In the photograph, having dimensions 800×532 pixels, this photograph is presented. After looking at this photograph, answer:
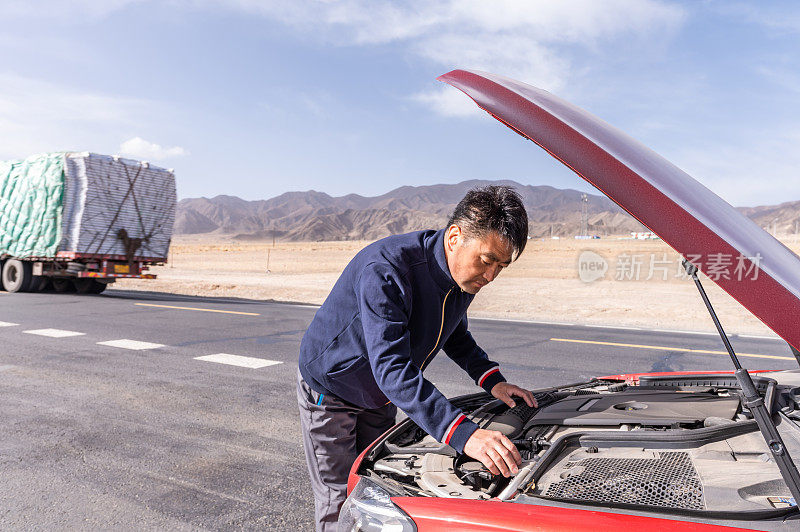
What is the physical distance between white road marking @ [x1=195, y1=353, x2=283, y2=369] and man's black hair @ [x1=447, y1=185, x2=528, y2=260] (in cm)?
579

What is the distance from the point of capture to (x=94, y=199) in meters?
16.0

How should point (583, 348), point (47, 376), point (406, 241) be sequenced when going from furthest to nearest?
point (583, 348) < point (47, 376) < point (406, 241)

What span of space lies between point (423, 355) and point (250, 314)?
11.0 metres

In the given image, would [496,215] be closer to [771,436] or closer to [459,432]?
[459,432]

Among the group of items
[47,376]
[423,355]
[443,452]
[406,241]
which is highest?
[406,241]

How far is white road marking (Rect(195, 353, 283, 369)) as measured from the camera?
7551 millimetres

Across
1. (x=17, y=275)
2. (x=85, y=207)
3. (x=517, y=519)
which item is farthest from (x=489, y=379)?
(x=17, y=275)

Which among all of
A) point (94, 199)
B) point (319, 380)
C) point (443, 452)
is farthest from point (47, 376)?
point (94, 199)

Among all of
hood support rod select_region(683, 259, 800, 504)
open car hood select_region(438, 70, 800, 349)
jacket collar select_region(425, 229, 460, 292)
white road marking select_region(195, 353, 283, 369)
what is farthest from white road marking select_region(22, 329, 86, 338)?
hood support rod select_region(683, 259, 800, 504)

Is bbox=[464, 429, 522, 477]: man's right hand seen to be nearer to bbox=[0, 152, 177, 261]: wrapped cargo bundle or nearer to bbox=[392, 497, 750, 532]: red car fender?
bbox=[392, 497, 750, 532]: red car fender

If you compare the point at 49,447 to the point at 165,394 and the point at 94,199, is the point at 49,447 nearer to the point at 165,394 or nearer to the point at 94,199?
the point at 165,394

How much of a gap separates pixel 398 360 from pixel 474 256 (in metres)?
0.42

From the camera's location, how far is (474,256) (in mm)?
2107

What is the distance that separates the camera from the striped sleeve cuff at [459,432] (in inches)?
73.8
